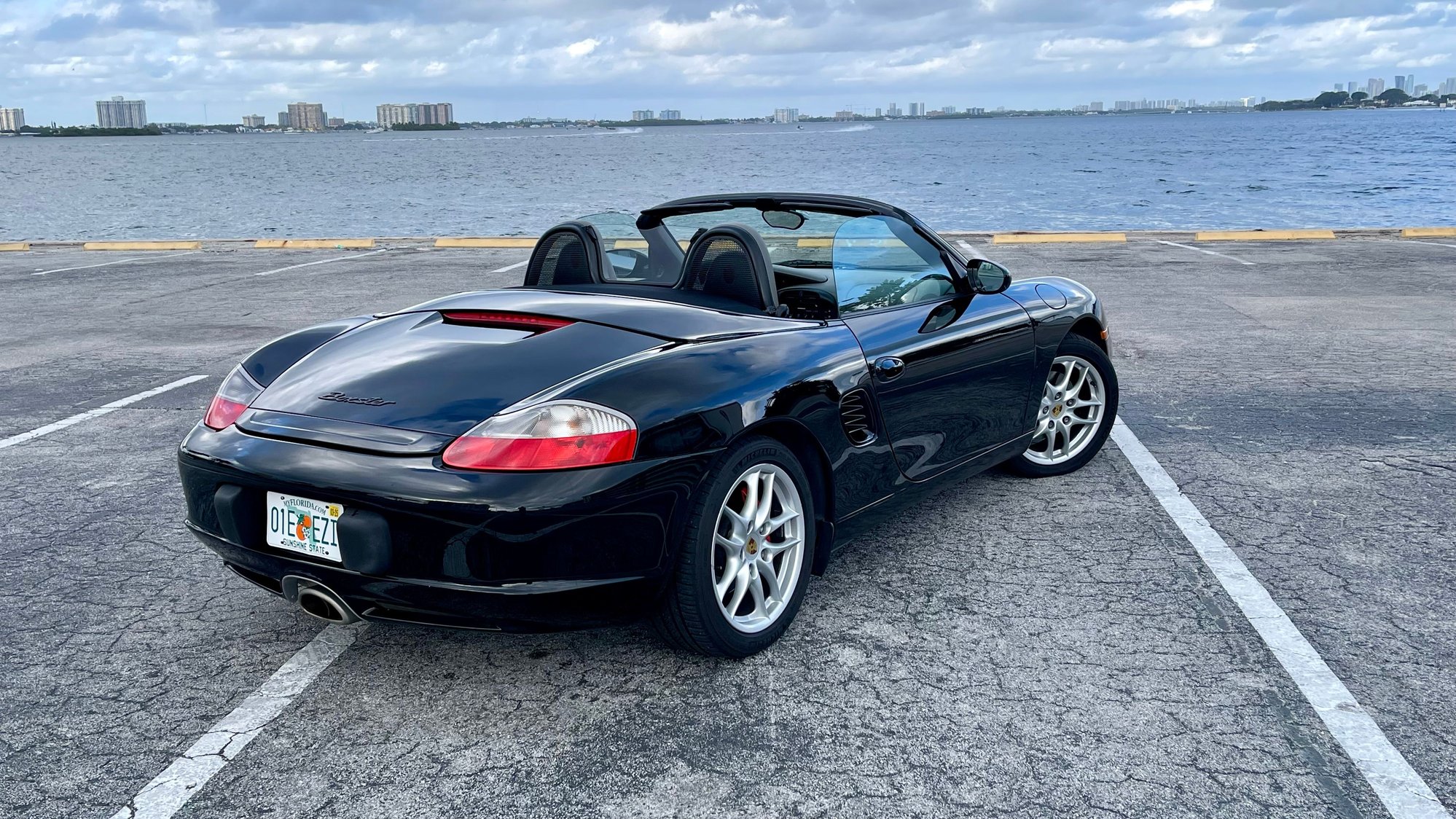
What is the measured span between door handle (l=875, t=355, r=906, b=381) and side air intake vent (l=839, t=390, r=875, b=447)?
126 millimetres

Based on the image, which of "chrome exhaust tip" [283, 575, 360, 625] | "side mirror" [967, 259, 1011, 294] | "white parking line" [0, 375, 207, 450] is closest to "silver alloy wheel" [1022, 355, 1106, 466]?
"side mirror" [967, 259, 1011, 294]

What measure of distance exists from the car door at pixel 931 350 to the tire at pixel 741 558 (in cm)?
58

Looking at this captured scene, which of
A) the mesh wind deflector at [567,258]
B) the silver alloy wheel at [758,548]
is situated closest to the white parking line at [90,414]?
the mesh wind deflector at [567,258]

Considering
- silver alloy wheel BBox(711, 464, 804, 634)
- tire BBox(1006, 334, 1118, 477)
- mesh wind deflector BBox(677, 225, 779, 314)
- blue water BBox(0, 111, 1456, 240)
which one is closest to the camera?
silver alloy wheel BBox(711, 464, 804, 634)

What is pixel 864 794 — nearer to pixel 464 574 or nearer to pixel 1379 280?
pixel 464 574

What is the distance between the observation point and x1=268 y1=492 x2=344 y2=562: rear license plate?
3.01 m

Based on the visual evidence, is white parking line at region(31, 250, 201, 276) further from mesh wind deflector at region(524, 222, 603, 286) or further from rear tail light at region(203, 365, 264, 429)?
rear tail light at region(203, 365, 264, 429)

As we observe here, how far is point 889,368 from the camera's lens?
397cm

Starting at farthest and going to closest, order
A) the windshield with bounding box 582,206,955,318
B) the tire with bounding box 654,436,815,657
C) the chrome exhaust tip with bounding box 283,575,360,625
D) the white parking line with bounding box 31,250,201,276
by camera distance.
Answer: the white parking line with bounding box 31,250,201,276
the windshield with bounding box 582,206,955,318
the tire with bounding box 654,436,815,657
the chrome exhaust tip with bounding box 283,575,360,625

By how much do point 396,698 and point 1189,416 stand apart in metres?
4.85

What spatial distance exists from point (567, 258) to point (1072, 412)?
2.48m

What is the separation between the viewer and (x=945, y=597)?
156 inches

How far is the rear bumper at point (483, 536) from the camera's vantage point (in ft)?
9.57

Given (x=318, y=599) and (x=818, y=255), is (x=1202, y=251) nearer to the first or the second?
(x=818, y=255)
